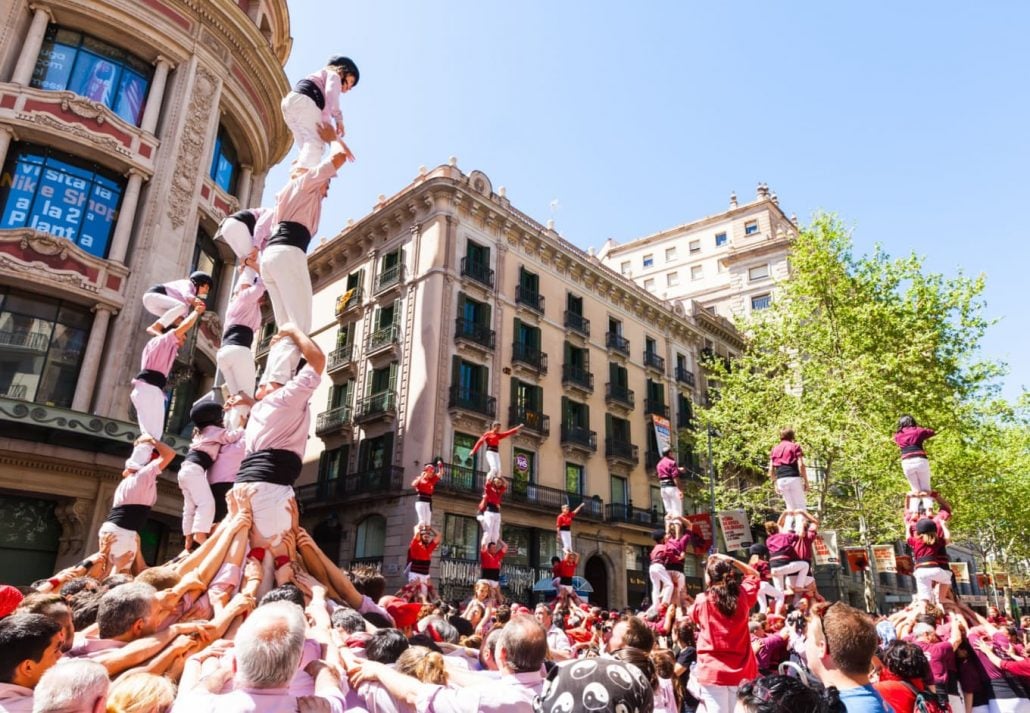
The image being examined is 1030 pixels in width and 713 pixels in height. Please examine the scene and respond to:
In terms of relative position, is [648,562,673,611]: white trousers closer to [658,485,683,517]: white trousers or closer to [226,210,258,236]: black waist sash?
[658,485,683,517]: white trousers

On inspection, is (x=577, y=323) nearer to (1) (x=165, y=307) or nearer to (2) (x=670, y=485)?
(2) (x=670, y=485)

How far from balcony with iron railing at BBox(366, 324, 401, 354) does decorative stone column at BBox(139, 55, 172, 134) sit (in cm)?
1123

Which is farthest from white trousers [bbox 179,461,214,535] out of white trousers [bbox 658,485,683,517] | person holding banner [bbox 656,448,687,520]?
white trousers [bbox 658,485,683,517]

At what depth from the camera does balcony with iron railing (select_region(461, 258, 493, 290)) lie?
87.4 feet

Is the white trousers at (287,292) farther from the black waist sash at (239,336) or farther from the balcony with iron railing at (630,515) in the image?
the balcony with iron railing at (630,515)

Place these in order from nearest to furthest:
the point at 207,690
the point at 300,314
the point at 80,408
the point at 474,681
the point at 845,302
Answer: the point at 207,690
the point at 474,681
the point at 300,314
the point at 80,408
the point at 845,302

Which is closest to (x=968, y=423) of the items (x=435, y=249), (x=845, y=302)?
(x=845, y=302)

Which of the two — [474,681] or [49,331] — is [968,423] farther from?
[49,331]

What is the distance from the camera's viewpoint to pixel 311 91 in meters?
5.84

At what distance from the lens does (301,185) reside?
5.76 metres

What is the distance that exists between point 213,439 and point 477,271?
2035 cm

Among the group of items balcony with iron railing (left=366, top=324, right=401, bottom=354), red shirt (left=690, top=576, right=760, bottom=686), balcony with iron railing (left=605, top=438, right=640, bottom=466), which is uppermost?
balcony with iron railing (left=366, top=324, right=401, bottom=354)

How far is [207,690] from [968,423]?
2872cm

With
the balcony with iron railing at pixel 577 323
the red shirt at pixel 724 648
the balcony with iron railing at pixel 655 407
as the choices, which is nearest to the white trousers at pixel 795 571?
the red shirt at pixel 724 648
